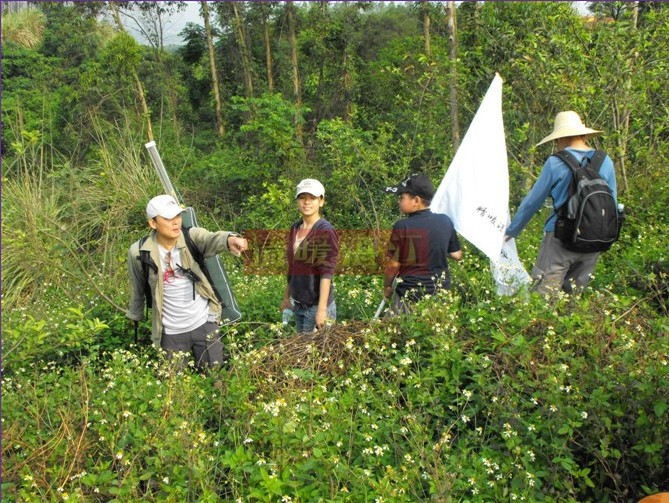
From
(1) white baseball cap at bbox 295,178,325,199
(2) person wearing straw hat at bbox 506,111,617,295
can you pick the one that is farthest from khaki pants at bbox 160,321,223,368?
Answer: (2) person wearing straw hat at bbox 506,111,617,295

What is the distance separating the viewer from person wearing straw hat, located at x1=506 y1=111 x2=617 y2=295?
452 centimetres

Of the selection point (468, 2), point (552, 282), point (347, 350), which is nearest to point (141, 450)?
point (347, 350)

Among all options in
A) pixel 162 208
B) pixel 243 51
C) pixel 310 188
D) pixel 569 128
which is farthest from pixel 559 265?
pixel 243 51

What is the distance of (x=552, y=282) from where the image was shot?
4570 mm

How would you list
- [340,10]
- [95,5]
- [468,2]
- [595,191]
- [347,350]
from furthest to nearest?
1. [340,10]
2. [95,5]
3. [468,2]
4. [595,191]
5. [347,350]

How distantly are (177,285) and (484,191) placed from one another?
7.67ft

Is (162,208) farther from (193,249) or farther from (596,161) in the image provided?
(596,161)

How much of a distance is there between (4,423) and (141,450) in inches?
36.0

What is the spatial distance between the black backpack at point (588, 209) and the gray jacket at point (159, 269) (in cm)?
233

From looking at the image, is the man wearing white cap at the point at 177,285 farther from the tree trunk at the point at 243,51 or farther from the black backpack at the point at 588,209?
the tree trunk at the point at 243,51

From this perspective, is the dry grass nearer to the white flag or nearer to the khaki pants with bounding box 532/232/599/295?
the white flag

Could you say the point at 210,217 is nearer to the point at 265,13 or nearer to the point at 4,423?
the point at 4,423

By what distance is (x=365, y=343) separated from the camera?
3.86 meters

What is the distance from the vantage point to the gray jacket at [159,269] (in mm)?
4168
